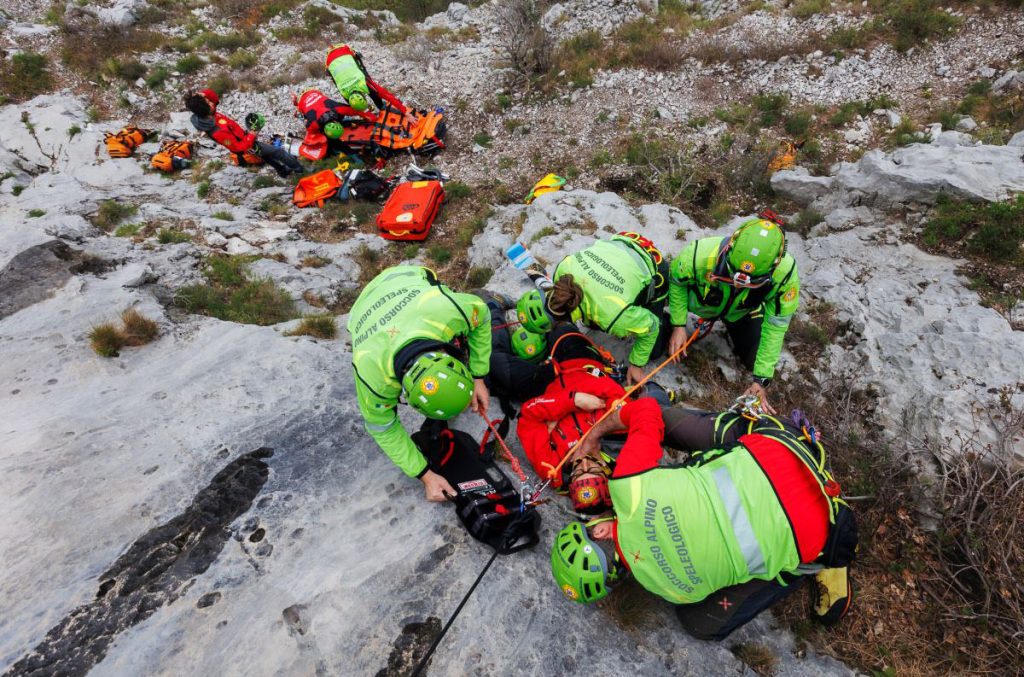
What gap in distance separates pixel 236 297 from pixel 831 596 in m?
7.88

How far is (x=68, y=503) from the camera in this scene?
3.85 m

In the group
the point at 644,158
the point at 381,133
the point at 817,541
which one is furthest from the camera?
the point at 381,133

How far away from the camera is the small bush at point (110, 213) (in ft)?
27.0

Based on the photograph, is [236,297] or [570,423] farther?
[236,297]

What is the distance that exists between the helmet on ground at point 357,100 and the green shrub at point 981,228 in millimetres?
10545

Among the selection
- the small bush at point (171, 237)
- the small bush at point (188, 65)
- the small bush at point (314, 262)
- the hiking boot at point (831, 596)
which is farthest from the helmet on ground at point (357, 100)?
the hiking boot at point (831, 596)

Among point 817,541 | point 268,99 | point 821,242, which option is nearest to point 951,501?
point 817,541

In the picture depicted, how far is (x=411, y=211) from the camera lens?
29.7ft

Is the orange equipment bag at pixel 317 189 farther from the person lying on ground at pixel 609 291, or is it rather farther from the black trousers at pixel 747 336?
the black trousers at pixel 747 336

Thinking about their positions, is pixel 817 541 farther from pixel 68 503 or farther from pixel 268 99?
pixel 268 99

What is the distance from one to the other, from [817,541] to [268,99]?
1609 cm

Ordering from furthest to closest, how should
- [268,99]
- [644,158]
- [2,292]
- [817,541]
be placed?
[268,99], [644,158], [2,292], [817,541]

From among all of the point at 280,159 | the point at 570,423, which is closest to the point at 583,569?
the point at 570,423

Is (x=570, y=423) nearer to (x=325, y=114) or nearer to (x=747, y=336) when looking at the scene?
(x=747, y=336)
